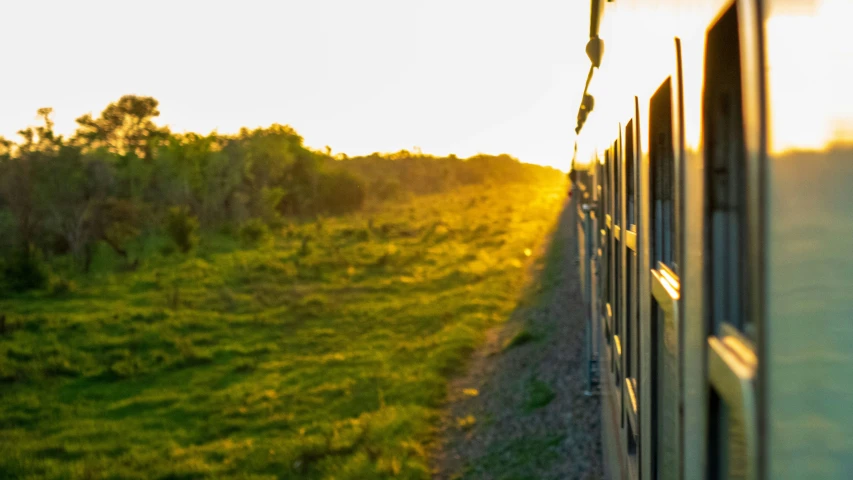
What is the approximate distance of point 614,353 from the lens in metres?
4.48

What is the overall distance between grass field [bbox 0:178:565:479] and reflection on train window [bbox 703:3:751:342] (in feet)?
21.4

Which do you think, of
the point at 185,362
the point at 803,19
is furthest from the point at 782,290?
the point at 185,362

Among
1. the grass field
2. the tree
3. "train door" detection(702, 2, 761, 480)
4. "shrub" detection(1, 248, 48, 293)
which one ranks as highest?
the tree

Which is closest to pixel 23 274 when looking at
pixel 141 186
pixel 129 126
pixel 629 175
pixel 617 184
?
pixel 141 186

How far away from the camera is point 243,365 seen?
13.2m

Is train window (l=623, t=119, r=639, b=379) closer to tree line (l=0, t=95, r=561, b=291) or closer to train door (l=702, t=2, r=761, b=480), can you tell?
train door (l=702, t=2, r=761, b=480)

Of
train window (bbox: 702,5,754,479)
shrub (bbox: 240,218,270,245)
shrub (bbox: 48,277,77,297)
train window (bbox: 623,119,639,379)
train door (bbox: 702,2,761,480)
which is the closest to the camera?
train door (bbox: 702,2,761,480)

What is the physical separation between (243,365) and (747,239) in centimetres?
1269

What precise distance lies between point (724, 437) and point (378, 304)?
655 inches

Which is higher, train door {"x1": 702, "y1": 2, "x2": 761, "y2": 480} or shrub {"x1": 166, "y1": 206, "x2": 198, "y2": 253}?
train door {"x1": 702, "y1": 2, "x2": 761, "y2": 480}

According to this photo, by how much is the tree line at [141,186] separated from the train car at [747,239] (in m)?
20.9

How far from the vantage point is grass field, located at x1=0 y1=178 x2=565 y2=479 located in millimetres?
8859

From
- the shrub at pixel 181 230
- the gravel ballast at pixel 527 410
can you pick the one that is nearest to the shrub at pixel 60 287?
the shrub at pixel 181 230

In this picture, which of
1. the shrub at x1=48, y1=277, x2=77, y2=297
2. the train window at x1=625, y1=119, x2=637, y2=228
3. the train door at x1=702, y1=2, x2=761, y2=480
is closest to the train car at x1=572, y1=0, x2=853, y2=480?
the train door at x1=702, y1=2, x2=761, y2=480
